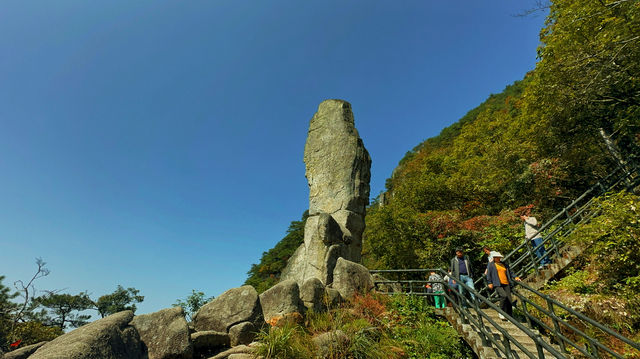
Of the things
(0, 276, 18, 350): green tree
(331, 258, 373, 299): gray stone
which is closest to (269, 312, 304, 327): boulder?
(331, 258, 373, 299): gray stone

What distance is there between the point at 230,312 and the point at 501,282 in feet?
20.5

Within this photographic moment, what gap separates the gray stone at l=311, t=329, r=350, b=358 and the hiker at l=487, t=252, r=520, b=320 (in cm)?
400

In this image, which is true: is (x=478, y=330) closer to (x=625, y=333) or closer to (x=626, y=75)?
(x=625, y=333)

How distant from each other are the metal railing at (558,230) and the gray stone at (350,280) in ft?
13.4

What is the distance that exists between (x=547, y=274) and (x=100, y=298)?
39.6m

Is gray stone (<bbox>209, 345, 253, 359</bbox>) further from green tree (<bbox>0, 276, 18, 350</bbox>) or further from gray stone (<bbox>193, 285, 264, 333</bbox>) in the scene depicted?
green tree (<bbox>0, 276, 18, 350</bbox>)

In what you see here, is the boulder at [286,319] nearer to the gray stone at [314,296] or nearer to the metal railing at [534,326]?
the gray stone at [314,296]

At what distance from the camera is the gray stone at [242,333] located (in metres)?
5.33

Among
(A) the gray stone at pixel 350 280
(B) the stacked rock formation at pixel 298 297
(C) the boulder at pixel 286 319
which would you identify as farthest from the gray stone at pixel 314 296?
(A) the gray stone at pixel 350 280

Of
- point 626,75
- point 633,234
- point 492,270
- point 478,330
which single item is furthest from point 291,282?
point 626,75

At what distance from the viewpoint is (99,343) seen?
3.53 meters

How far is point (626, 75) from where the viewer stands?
9602mm

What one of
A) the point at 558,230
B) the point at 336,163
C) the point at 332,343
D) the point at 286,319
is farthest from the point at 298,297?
the point at 558,230

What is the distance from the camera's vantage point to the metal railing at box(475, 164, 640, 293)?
29.2ft
